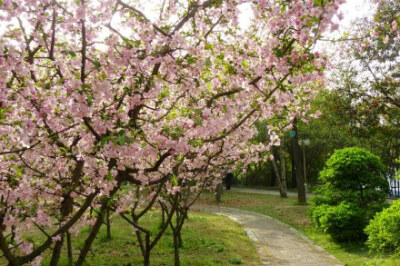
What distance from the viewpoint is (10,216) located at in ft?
16.1

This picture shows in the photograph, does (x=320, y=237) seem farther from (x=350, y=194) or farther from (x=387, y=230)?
(x=387, y=230)

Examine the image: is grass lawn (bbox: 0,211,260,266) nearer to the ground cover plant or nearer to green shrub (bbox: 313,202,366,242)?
green shrub (bbox: 313,202,366,242)

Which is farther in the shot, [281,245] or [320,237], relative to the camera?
[320,237]

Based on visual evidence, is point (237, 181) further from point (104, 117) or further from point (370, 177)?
point (104, 117)

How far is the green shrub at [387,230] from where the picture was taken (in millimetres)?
8438

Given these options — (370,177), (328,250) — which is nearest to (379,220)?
(328,250)

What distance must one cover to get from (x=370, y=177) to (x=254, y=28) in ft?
27.3

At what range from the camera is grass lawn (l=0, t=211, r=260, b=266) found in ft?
32.1

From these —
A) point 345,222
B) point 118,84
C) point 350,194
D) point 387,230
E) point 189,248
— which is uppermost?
point 118,84

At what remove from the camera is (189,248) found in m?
11.5

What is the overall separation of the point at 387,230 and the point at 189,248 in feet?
17.3

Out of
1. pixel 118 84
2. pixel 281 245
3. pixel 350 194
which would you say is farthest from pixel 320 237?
pixel 118 84

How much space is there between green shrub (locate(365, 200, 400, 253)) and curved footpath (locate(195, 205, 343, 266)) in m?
1.04

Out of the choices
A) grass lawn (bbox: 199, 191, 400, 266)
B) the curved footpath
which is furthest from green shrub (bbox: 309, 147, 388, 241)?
the curved footpath
